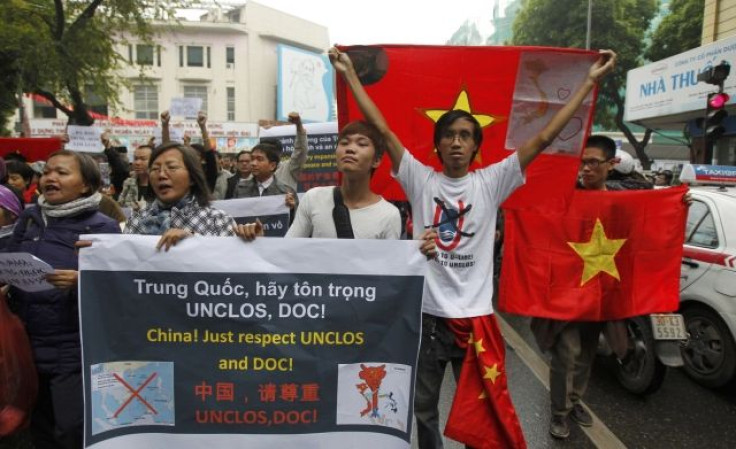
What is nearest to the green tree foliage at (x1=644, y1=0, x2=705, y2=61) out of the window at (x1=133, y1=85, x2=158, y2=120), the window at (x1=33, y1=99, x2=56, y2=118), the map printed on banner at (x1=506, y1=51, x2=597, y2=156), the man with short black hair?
the man with short black hair

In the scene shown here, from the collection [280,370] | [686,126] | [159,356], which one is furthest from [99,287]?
[686,126]

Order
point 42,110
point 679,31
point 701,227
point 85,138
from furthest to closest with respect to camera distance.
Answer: point 42,110 → point 679,31 → point 85,138 → point 701,227

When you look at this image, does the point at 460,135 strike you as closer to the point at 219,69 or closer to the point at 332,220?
the point at 332,220

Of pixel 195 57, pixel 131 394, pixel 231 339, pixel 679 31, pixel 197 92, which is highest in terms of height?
pixel 195 57

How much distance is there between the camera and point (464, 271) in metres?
2.62

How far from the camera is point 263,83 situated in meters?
47.0

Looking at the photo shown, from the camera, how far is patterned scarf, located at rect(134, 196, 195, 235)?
8.13ft

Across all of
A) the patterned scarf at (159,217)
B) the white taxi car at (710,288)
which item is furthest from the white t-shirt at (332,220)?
the white taxi car at (710,288)

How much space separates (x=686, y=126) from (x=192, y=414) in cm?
1761

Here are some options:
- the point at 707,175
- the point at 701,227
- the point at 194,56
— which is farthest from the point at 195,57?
the point at 701,227

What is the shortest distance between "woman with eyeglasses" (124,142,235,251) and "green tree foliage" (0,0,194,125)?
10.3m

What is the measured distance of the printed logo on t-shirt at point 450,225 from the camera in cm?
263

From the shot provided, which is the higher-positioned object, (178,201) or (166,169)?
(166,169)

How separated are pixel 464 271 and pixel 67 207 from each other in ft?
5.92
